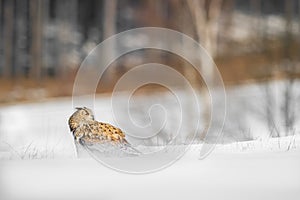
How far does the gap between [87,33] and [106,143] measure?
21784 mm

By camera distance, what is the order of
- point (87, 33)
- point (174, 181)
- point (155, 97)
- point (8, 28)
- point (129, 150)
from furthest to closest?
point (8, 28) < point (87, 33) < point (155, 97) < point (129, 150) < point (174, 181)

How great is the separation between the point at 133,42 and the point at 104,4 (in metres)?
2.70

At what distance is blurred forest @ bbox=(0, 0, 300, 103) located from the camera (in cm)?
1938

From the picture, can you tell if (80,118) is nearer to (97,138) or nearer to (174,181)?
(97,138)

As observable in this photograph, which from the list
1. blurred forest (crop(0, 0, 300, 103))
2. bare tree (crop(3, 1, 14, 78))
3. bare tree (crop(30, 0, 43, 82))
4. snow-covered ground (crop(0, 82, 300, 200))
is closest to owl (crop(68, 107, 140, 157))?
snow-covered ground (crop(0, 82, 300, 200))

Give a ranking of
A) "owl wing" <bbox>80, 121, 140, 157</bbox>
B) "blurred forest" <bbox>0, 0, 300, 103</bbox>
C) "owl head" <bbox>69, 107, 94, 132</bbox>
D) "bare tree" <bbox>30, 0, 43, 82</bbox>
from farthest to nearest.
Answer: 1. "bare tree" <bbox>30, 0, 43, 82</bbox>
2. "blurred forest" <bbox>0, 0, 300, 103</bbox>
3. "owl head" <bbox>69, 107, 94, 132</bbox>
4. "owl wing" <bbox>80, 121, 140, 157</bbox>

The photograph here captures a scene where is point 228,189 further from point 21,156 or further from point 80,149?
point 21,156

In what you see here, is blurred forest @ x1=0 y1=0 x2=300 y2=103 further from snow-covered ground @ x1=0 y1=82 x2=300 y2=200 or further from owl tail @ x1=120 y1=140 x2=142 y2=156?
snow-covered ground @ x1=0 y1=82 x2=300 y2=200

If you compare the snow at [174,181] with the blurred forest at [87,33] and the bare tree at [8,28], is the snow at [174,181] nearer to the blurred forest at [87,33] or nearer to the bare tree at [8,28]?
the blurred forest at [87,33]

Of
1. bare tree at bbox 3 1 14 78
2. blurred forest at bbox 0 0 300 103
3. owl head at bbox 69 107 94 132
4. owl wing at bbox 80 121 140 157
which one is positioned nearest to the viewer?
owl wing at bbox 80 121 140 157

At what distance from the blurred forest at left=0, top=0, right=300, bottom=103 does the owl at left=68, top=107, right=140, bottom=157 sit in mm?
14150

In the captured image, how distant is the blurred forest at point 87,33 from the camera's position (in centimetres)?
1938

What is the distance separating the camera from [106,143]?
2729 mm

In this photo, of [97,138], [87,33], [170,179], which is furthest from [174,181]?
[87,33]
